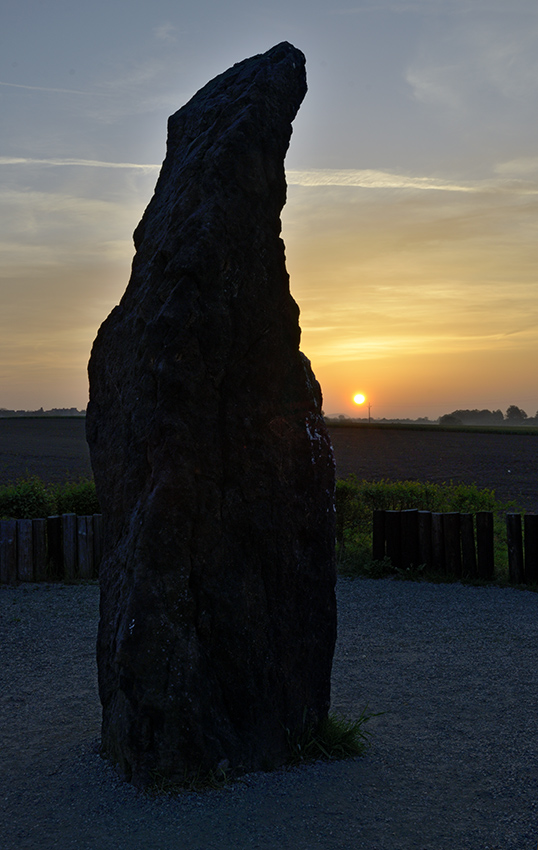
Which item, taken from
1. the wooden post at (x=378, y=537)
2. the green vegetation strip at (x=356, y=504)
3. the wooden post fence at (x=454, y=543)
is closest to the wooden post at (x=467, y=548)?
the wooden post fence at (x=454, y=543)

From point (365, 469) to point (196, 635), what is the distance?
82.2 ft

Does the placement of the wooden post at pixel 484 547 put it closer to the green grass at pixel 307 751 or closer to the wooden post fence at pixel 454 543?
the wooden post fence at pixel 454 543

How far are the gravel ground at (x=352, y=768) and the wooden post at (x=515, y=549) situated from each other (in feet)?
7.92

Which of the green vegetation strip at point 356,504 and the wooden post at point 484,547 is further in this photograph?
the green vegetation strip at point 356,504

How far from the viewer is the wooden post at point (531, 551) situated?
431 inches

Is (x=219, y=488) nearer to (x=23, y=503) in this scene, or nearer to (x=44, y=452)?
(x=23, y=503)

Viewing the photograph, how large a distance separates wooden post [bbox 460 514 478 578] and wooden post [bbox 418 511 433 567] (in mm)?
526

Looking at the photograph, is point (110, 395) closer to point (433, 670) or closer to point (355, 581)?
point (433, 670)

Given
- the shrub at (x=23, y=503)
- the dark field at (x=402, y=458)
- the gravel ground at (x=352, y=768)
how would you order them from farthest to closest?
the dark field at (x=402, y=458) → the shrub at (x=23, y=503) → the gravel ground at (x=352, y=768)

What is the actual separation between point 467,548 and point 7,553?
7.33m

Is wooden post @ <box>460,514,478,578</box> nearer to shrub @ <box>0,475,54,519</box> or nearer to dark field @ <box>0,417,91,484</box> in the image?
shrub @ <box>0,475,54,519</box>

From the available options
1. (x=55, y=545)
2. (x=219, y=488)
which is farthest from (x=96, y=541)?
(x=219, y=488)

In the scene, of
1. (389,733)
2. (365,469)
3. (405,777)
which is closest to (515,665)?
(389,733)

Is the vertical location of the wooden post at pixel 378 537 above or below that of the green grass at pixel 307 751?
above
